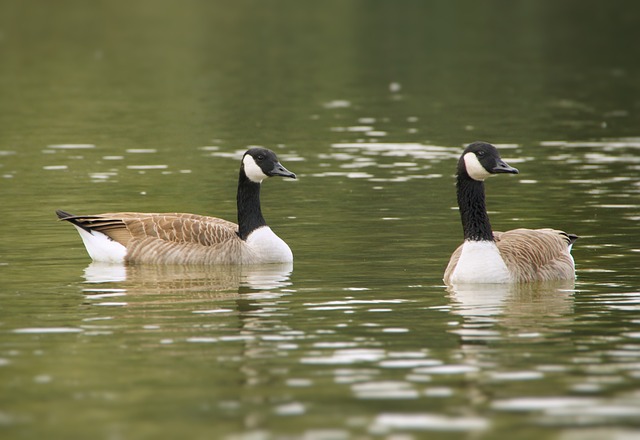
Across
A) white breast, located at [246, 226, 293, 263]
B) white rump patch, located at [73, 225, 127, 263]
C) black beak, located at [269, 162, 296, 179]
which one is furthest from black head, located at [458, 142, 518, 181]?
white rump patch, located at [73, 225, 127, 263]

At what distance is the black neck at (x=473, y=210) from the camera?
51.7 ft

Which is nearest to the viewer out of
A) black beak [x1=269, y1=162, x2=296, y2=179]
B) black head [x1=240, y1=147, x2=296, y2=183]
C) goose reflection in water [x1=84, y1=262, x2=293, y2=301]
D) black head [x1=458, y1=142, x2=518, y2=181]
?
goose reflection in water [x1=84, y1=262, x2=293, y2=301]

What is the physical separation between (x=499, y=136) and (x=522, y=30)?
3835 centimetres

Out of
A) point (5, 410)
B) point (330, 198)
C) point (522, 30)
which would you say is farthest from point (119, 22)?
point (5, 410)

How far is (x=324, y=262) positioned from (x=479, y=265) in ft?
8.47

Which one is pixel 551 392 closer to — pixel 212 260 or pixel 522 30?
pixel 212 260

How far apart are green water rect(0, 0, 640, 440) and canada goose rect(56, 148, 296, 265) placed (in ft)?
0.94

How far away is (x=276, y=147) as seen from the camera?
29.8 metres

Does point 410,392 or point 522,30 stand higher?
point 522,30

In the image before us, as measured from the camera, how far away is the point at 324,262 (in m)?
17.6

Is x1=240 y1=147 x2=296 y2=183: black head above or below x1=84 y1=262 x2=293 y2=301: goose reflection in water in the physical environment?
above

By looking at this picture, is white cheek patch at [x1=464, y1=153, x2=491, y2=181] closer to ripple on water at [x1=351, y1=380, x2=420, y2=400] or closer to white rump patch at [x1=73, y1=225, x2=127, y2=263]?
white rump patch at [x1=73, y1=225, x2=127, y2=263]

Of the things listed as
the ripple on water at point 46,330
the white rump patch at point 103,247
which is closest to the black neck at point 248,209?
the white rump patch at point 103,247

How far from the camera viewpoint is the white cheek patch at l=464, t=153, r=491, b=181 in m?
16.1
